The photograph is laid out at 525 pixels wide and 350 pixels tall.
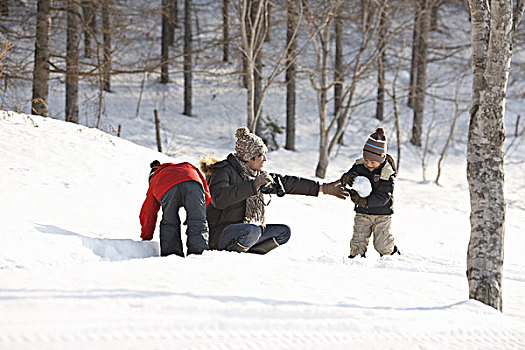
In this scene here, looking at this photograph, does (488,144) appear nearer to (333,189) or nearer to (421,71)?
(333,189)

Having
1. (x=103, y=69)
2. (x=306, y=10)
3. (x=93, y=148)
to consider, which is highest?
(x=306, y=10)

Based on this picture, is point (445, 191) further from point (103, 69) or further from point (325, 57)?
point (103, 69)

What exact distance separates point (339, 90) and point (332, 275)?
16.4 m

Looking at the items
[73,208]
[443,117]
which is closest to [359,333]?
[73,208]

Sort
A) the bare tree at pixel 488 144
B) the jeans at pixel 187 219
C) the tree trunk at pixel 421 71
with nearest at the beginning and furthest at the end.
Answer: the bare tree at pixel 488 144 → the jeans at pixel 187 219 → the tree trunk at pixel 421 71

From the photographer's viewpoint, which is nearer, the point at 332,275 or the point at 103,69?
the point at 332,275

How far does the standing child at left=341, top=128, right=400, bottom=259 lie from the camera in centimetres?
521

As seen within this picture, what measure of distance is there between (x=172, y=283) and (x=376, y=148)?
2.75 m

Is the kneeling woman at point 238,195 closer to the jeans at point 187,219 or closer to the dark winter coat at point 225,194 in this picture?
the dark winter coat at point 225,194

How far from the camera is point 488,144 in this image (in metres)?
3.49

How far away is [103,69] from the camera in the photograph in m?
10.1

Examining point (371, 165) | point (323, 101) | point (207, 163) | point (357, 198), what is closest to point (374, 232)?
point (357, 198)

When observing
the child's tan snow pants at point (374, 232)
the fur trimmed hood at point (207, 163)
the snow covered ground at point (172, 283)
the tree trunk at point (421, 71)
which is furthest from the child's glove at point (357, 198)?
the tree trunk at point (421, 71)

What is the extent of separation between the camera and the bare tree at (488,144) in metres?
3.48
